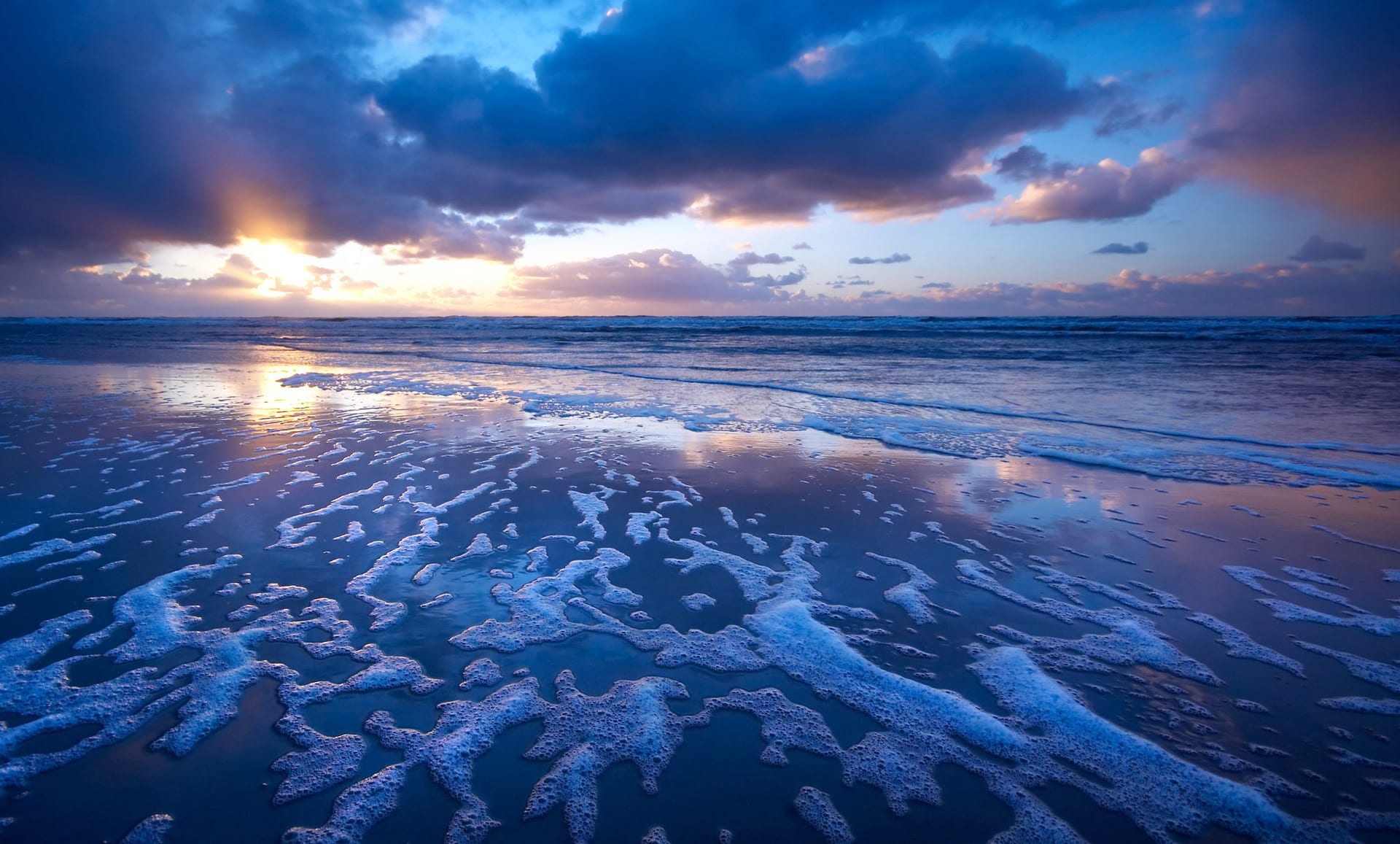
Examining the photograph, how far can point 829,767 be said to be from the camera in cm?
235

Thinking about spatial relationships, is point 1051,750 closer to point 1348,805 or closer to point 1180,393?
point 1348,805

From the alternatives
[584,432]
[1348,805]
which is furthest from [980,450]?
[1348,805]

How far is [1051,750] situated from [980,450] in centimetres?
552

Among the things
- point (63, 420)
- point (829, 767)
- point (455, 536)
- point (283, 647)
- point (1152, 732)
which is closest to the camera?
point (829, 767)

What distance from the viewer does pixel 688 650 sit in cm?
312

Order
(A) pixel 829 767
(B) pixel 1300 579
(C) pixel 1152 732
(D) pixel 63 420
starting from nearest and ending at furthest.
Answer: (A) pixel 829 767, (C) pixel 1152 732, (B) pixel 1300 579, (D) pixel 63 420

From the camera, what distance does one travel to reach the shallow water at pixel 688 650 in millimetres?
2172

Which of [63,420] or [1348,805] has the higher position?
[63,420]

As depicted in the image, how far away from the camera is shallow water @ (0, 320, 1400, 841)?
2172mm

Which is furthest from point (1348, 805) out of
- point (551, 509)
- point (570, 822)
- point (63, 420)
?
point (63, 420)

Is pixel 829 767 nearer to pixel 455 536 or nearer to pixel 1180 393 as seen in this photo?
pixel 455 536

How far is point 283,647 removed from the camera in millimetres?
3025

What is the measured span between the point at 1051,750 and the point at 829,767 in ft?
2.96

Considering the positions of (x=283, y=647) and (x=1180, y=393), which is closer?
(x=283, y=647)
